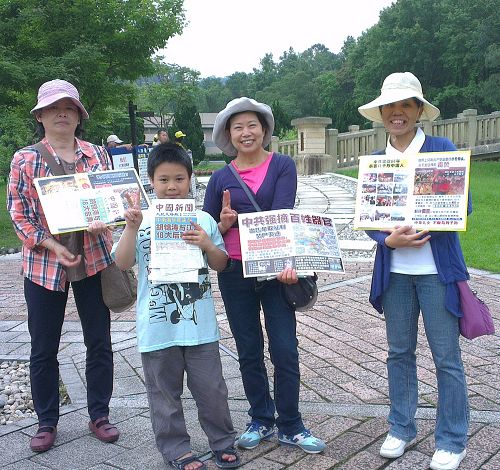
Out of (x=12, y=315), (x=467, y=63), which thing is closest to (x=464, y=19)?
(x=467, y=63)

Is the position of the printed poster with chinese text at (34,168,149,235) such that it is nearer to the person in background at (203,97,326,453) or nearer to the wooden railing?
the person in background at (203,97,326,453)

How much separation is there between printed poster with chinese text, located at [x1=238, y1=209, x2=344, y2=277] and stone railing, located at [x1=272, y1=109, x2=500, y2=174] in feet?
58.5

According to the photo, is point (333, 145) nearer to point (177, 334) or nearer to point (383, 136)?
point (383, 136)

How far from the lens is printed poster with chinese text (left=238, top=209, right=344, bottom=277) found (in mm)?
2713

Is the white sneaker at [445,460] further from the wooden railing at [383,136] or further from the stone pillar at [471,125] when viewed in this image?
the stone pillar at [471,125]

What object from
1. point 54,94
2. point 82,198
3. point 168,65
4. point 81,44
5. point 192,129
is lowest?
point 82,198

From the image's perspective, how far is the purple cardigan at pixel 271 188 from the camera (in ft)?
9.32

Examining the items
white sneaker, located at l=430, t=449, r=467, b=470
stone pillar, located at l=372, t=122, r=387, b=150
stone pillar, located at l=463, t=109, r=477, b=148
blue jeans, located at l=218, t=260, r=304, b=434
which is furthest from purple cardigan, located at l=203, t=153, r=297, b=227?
stone pillar, located at l=463, t=109, r=477, b=148

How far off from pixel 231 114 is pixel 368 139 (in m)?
19.6

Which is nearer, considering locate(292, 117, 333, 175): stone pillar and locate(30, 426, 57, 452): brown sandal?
locate(30, 426, 57, 452): brown sandal

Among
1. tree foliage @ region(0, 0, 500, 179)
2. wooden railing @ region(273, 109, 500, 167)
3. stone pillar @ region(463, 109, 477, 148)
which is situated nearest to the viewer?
tree foliage @ region(0, 0, 500, 179)

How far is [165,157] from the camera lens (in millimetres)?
2807

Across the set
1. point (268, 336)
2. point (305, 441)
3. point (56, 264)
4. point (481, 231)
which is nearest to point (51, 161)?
point (56, 264)

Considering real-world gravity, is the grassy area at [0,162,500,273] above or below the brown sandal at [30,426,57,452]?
above
